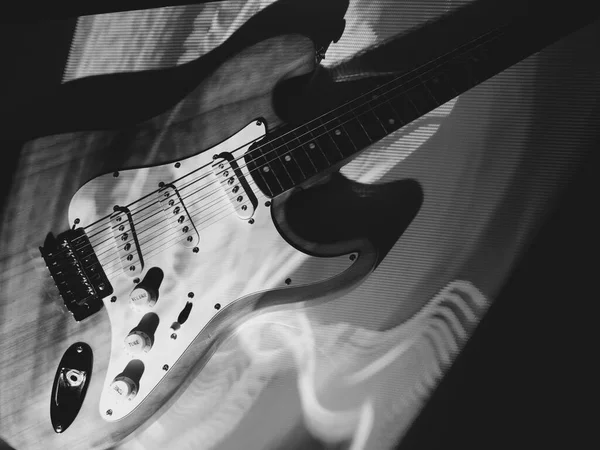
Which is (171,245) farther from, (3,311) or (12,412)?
Answer: (12,412)

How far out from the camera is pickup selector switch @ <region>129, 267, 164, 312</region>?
2.60 feet

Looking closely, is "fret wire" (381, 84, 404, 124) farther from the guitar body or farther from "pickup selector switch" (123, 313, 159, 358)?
"pickup selector switch" (123, 313, 159, 358)

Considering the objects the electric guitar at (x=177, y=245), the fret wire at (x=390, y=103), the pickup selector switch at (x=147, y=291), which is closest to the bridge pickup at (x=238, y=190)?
the electric guitar at (x=177, y=245)

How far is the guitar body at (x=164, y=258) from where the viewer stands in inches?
32.2

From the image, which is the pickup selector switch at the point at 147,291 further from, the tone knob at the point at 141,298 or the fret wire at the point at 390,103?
the fret wire at the point at 390,103

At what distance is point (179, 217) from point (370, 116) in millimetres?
449

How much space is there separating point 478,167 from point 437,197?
0.12 m

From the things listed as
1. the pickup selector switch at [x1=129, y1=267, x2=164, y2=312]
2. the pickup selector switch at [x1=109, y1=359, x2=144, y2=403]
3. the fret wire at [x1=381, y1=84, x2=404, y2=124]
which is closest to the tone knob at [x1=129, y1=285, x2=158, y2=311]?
the pickup selector switch at [x1=129, y1=267, x2=164, y2=312]

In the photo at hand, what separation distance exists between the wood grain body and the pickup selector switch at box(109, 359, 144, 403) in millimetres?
27

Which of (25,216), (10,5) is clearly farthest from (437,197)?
(10,5)

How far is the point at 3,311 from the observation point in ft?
2.73

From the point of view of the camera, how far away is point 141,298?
2.60ft

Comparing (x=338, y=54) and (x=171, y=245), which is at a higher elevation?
(x=338, y=54)

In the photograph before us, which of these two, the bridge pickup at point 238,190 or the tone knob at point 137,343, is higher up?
the bridge pickup at point 238,190
